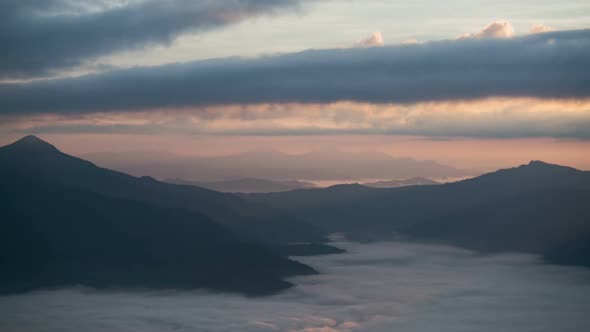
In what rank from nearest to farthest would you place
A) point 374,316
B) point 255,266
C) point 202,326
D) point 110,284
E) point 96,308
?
point 202,326, point 96,308, point 374,316, point 110,284, point 255,266

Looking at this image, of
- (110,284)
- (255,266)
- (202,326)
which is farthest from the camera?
(255,266)

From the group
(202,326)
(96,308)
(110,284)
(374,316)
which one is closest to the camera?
(202,326)

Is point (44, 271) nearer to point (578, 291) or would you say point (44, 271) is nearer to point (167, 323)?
point (167, 323)

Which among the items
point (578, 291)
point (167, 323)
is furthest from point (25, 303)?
point (578, 291)

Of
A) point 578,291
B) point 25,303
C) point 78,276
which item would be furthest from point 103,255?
point 578,291

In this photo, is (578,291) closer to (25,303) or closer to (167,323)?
(167,323)

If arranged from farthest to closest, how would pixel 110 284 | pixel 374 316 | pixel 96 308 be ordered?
pixel 110 284 → pixel 374 316 → pixel 96 308

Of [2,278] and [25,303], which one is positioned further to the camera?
[2,278]

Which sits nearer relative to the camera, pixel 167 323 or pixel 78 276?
pixel 167 323
